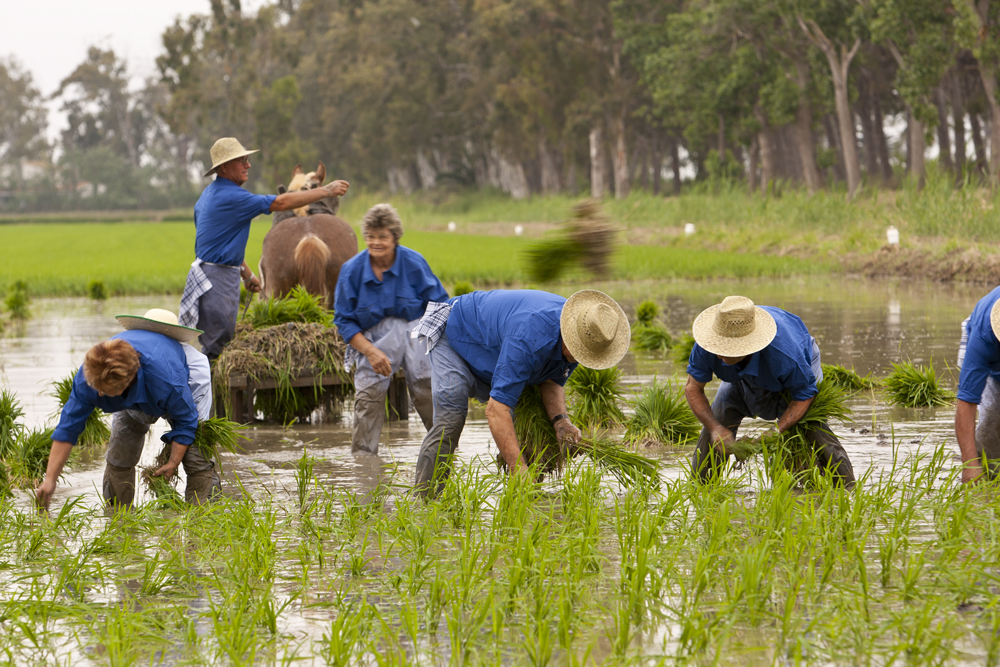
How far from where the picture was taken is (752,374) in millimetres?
5176

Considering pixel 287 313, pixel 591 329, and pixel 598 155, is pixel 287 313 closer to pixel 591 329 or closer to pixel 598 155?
pixel 591 329

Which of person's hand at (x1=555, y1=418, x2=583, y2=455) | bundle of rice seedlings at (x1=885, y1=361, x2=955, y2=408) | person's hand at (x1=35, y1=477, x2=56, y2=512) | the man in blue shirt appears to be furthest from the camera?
bundle of rice seedlings at (x1=885, y1=361, x2=955, y2=408)

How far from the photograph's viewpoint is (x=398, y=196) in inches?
2386

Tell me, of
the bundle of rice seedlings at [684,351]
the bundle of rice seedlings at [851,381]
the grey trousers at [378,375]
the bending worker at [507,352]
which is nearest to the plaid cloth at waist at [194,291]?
the grey trousers at [378,375]

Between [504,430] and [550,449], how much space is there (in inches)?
29.3

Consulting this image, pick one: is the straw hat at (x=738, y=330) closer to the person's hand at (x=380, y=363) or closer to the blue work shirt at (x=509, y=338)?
the blue work shirt at (x=509, y=338)

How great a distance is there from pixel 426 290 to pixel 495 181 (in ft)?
171

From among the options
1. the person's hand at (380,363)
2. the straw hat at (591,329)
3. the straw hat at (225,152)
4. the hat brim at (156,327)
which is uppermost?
the straw hat at (225,152)

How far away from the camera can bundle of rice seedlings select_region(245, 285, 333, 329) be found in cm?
840

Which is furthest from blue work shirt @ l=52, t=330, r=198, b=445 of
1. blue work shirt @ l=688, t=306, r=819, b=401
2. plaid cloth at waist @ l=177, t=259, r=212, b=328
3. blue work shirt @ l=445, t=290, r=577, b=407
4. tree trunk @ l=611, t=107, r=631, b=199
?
tree trunk @ l=611, t=107, r=631, b=199

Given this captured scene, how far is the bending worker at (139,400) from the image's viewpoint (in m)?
4.80

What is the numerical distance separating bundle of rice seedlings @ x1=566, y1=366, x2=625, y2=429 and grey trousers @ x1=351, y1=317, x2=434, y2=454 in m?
1.10

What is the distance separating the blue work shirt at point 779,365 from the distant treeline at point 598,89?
65.1 feet

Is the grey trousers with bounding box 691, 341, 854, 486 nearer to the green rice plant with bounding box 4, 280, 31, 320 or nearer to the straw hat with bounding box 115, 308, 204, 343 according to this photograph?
the straw hat with bounding box 115, 308, 204, 343
